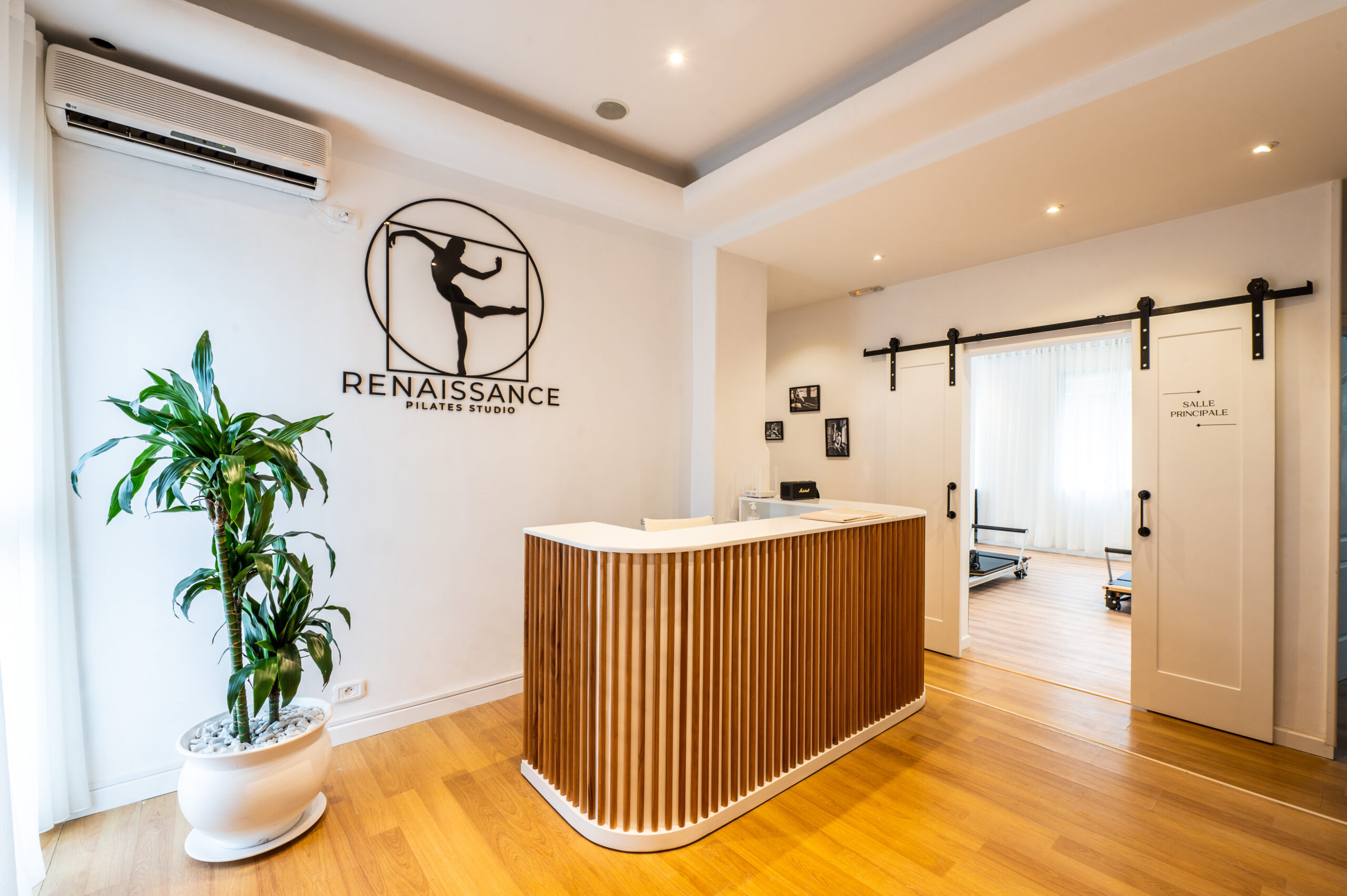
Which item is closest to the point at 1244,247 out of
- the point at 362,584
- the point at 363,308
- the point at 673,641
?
the point at 673,641

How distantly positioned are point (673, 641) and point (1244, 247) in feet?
12.0

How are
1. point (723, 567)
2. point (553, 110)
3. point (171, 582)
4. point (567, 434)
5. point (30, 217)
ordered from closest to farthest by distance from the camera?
point (30, 217) → point (723, 567) → point (171, 582) → point (553, 110) → point (567, 434)

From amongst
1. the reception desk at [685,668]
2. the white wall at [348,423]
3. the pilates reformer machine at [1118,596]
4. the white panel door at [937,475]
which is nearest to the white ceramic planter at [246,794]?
the white wall at [348,423]

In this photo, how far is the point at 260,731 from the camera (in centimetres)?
210

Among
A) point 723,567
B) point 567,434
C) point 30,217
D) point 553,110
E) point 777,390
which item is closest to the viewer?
point 30,217

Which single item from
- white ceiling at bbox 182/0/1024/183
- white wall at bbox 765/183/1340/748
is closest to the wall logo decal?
white ceiling at bbox 182/0/1024/183

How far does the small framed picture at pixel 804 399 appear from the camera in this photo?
521 centimetres

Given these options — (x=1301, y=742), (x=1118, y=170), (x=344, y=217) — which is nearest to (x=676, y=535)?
(x=344, y=217)

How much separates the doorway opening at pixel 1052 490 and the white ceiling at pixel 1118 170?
91.8 inches

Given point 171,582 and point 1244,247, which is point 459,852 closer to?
point 171,582

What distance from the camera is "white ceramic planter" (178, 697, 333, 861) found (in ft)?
6.20

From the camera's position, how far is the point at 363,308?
2.79 m

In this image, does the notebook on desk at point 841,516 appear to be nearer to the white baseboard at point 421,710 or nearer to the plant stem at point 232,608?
the white baseboard at point 421,710

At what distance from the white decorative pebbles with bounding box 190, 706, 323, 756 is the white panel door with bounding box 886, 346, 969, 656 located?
3.86m
